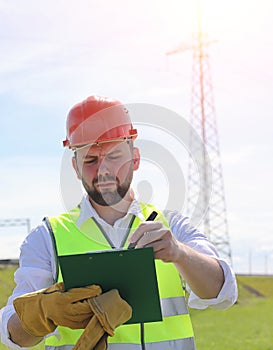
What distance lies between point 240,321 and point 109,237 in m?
19.2

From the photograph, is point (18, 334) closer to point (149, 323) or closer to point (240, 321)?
point (149, 323)

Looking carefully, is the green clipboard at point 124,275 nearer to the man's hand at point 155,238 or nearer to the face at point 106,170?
the man's hand at point 155,238

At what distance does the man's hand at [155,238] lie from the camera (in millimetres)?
3707

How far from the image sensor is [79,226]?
443 cm

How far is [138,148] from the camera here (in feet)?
14.5

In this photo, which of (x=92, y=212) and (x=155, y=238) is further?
(x=92, y=212)

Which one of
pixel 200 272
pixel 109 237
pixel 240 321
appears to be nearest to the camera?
pixel 200 272

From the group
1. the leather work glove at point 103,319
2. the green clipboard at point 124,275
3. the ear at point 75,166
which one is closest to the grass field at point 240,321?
the ear at point 75,166

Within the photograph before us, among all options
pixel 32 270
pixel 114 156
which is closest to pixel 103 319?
pixel 32 270

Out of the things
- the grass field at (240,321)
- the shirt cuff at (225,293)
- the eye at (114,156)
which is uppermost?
the eye at (114,156)

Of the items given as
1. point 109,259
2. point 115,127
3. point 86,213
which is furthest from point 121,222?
point 109,259

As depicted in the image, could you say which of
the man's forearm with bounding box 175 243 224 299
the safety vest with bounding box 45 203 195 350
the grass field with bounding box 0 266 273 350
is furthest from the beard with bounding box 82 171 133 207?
the grass field with bounding box 0 266 273 350

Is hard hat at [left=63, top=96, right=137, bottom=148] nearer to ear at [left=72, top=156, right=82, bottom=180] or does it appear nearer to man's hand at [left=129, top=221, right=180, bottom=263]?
ear at [left=72, top=156, right=82, bottom=180]

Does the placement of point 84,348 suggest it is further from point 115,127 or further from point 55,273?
point 115,127
